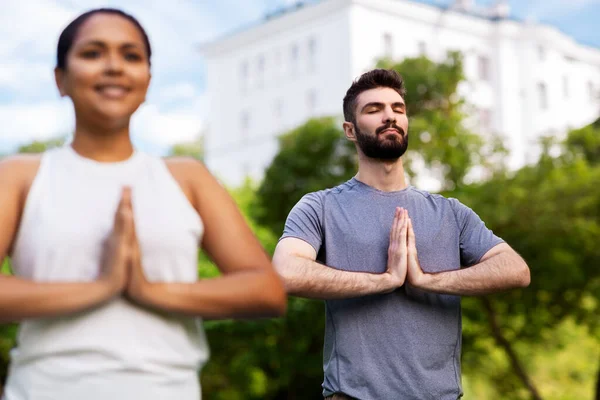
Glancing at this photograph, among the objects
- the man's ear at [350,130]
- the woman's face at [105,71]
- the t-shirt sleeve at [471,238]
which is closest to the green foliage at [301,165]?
the man's ear at [350,130]

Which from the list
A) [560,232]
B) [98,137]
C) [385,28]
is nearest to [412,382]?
[98,137]

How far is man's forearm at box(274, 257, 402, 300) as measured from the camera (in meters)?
3.61

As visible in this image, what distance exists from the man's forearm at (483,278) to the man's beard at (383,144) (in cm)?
A: 55

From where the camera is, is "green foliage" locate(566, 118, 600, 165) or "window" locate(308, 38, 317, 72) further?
"window" locate(308, 38, 317, 72)

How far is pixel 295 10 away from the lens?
4944 centimetres

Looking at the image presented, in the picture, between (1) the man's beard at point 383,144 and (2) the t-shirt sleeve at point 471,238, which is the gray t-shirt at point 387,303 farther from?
(1) the man's beard at point 383,144

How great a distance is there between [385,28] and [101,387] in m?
47.3

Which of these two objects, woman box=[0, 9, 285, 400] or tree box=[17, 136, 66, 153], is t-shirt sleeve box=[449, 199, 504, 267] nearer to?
woman box=[0, 9, 285, 400]

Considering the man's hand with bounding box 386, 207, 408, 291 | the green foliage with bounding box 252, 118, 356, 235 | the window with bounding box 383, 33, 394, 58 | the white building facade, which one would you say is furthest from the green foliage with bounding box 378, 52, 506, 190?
the window with bounding box 383, 33, 394, 58

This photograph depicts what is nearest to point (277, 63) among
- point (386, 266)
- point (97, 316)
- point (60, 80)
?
point (386, 266)

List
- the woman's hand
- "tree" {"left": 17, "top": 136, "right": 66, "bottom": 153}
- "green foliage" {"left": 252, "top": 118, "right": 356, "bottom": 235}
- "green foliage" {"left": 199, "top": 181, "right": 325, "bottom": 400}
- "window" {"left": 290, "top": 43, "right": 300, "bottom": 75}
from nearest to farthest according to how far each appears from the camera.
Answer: the woman's hand
"green foliage" {"left": 199, "top": 181, "right": 325, "bottom": 400}
"green foliage" {"left": 252, "top": 118, "right": 356, "bottom": 235}
"tree" {"left": 17, "top": 136, "right": 66, "bottom": 153}
"window" {"left": 290, "top": 43, "right": 300, "bottom": 75}

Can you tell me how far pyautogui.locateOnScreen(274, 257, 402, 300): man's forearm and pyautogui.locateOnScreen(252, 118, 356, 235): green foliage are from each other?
20.5m

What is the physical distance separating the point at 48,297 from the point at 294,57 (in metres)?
48.9

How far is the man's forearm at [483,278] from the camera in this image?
12.0 ft
